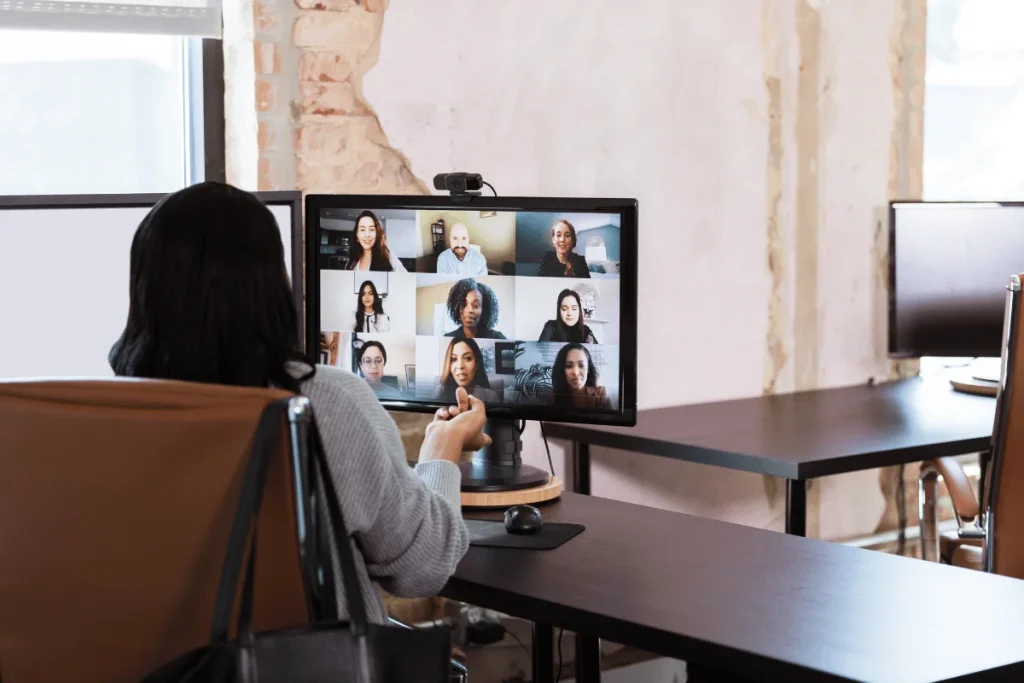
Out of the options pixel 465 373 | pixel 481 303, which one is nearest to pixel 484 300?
pixel 481 303

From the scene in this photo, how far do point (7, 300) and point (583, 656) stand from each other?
1.15 m

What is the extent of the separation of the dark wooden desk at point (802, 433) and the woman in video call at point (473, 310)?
2.08ft

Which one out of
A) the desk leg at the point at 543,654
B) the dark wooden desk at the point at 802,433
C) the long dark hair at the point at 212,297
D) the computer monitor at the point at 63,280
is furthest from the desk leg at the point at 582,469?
the long dark hair at the point at 212,297

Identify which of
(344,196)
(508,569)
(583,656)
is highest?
(344,196)

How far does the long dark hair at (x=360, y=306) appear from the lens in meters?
2.25

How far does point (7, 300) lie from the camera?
7.19 ft

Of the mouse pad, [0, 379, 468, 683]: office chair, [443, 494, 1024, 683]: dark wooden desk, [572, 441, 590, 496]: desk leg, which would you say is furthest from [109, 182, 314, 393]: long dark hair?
[572, 441, 590, 496]: desk leg

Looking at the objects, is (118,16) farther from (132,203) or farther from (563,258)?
(563,258)

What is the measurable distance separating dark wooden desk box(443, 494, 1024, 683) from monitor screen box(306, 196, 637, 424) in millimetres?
261

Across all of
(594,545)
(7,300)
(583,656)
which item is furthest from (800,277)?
(7,300)

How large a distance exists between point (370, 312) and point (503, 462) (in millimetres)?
342

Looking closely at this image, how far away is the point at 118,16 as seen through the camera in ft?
8.51

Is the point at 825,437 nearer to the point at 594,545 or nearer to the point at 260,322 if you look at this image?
the point at 594,545

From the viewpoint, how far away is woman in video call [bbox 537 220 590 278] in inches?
85.0
